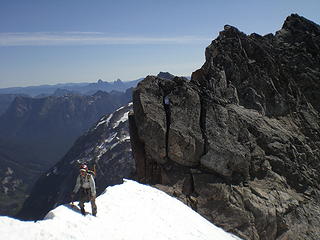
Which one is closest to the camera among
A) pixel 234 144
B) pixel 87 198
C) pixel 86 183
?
pixel 86 183

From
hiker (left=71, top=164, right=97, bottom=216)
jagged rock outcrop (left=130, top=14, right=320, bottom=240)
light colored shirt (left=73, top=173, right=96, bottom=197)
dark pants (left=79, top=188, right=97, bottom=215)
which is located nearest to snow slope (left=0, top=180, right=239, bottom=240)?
dark pants (left=79, top=188, right=97, bottom=215)

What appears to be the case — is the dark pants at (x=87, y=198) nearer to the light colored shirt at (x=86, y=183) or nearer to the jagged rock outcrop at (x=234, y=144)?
the light colored shirt at (x=86, y=183)

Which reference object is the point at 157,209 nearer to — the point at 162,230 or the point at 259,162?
the point at 162,230

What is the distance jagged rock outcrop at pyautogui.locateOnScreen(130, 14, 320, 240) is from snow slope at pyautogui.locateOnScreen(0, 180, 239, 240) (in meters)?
3.40

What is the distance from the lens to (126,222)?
2286 centimetres

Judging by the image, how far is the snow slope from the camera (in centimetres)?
1797

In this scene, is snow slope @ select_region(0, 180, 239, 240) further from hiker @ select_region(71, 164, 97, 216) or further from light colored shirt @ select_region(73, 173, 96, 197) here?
light colored shirt @ select_region(73, 173, 96, 197)

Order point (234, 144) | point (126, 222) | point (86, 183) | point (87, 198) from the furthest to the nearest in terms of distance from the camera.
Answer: point (234, 144) < point (126, 222) < point (87, 198) < point (86, 183)

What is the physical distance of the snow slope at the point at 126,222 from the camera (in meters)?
18.0

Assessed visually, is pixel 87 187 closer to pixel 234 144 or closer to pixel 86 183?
pixel 86 183

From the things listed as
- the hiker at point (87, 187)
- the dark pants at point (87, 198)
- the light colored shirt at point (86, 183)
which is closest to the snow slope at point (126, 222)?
the dark pants at point (87, 198)

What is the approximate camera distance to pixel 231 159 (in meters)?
35.1

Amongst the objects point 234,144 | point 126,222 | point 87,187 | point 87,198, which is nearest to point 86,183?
point 87,187

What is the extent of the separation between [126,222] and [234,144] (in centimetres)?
1704
